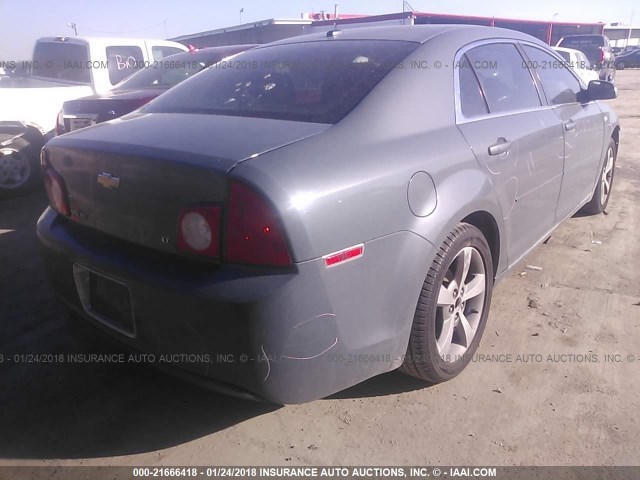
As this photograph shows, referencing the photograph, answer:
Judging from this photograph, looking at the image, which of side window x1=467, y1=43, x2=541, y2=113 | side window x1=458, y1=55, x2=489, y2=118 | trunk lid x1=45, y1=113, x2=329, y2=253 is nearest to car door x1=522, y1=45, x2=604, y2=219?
side window x1=467, y1=43, x2=541, y2=113

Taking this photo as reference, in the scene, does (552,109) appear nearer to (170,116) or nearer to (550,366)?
(550,366)

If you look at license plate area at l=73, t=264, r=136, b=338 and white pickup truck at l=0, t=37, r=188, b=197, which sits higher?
white pickup truck at l=0, t=37, r=188, b=197

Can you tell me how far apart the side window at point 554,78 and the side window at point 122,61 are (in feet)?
17.7

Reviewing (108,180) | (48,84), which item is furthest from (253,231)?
(48,84)

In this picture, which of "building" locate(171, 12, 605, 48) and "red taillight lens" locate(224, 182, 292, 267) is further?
"building" locate(171, 12, 605, 48)

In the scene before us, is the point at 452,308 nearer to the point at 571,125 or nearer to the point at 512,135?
the point at 512,135

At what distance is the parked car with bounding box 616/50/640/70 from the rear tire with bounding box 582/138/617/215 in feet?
128

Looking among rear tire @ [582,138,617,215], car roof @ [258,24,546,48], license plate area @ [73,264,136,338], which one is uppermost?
car roof @ [258,24,546,48]

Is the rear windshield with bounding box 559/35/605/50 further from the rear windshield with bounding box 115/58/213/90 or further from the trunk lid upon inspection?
the trunk lid

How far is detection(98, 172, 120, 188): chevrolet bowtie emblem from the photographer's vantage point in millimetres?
2086

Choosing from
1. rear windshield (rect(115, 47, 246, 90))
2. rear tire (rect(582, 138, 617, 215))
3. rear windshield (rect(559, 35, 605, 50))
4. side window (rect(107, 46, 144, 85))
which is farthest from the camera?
rear windshield (rect(559, 35, 605, 50))

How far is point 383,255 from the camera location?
6.55 ft

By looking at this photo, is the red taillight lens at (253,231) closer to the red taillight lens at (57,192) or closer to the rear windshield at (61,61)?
the red taillight lens at (57,192)

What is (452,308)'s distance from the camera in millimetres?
2539
